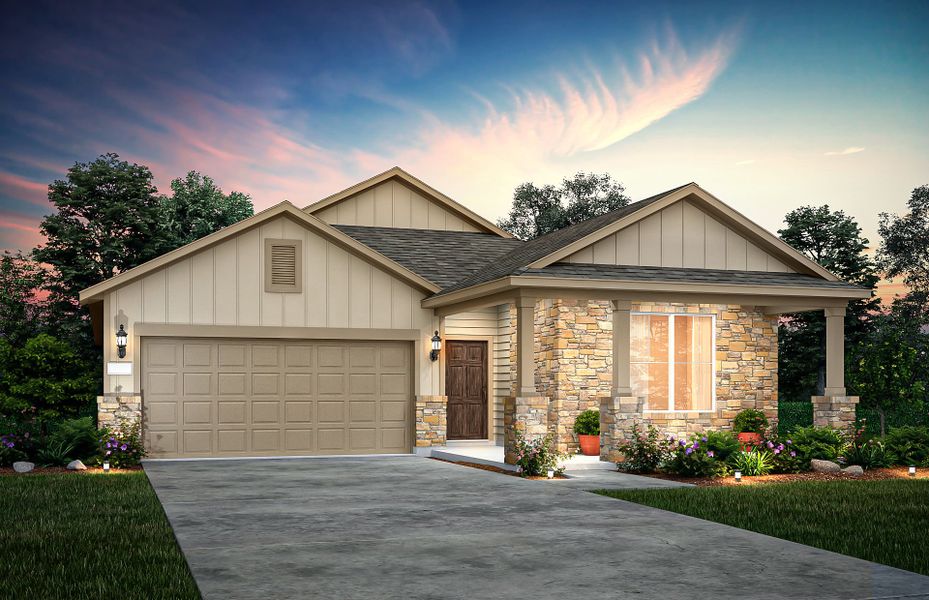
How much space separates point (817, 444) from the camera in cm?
1541

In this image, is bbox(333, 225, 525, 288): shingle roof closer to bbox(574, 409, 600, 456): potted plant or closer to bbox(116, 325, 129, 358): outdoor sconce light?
bbox(574, 409, 600, 456): potted plant

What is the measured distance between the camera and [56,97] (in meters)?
27.2

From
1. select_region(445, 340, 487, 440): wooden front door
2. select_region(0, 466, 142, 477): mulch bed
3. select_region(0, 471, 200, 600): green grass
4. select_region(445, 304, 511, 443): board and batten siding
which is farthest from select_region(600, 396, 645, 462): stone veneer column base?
select_region(0, 466, 142, 477): mulch bed

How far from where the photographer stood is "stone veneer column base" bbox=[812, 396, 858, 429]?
55.0 feet

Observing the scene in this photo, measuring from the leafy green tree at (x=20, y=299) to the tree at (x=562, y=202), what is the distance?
2222 cm

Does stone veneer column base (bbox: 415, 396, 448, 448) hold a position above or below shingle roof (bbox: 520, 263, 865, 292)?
below

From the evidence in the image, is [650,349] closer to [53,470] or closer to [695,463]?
[695,463]

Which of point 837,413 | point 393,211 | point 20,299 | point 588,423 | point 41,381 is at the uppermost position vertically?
point 393,211

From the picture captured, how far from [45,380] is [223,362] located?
5368mm

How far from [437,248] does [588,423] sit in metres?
6.87

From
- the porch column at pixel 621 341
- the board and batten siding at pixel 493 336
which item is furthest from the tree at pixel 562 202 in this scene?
the porch column at pixel 621 341

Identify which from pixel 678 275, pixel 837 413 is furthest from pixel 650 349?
pixel 837 413

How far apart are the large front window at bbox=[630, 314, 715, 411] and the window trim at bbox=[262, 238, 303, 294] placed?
261 inches

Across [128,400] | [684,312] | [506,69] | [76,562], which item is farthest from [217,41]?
[76,562]
